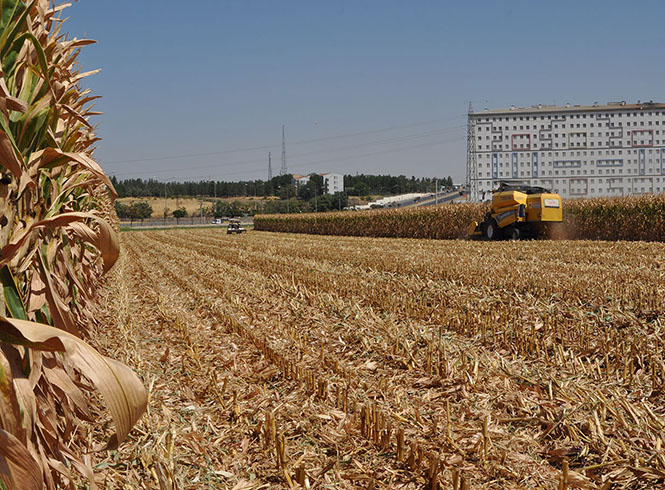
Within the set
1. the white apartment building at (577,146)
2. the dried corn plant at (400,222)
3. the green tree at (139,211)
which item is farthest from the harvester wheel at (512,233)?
the white apartment building at (577,146)

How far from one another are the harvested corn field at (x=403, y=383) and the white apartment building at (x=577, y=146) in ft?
375

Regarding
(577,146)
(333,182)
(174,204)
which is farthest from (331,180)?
(577,146)

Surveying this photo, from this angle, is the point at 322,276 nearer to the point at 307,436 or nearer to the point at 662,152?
the point at 307,436

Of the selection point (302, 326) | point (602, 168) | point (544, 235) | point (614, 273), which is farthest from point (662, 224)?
point (602, 168)

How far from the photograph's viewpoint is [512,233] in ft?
62.7

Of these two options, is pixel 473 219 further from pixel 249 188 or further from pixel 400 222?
pixel 249 188

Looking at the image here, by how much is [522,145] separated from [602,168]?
1868 cm

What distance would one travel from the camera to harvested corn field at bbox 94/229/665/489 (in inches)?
132

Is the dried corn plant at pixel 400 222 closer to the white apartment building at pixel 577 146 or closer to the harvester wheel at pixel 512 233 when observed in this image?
the harvester wheel at pixel 512 233

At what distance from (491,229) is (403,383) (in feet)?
52.9

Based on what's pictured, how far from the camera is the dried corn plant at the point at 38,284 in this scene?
4.57 feet

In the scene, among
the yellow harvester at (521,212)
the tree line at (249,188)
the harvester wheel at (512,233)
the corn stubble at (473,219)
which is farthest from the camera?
the tree line at (249,188)

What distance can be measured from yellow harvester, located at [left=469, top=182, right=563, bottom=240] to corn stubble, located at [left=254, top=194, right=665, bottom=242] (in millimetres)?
1502

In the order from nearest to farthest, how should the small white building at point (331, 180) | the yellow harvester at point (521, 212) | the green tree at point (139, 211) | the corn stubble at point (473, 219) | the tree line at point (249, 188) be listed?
the yellow harvester at point (521, 212)
the corn stubble at point (473, 219)
the green tree at point (139, 211)
the tree line at point (249, 188)
the small white building at point (331, 180)
